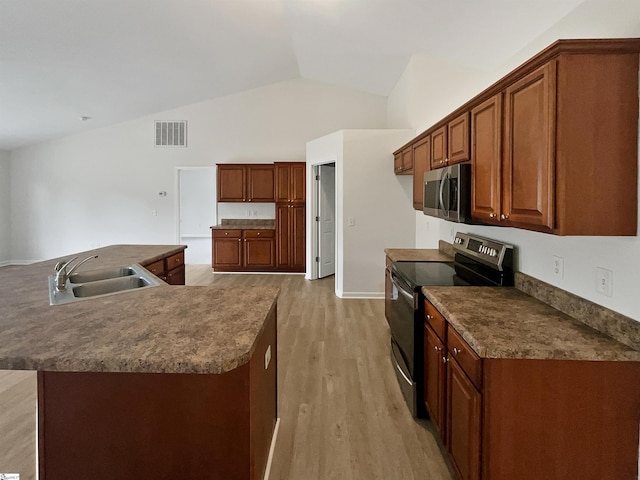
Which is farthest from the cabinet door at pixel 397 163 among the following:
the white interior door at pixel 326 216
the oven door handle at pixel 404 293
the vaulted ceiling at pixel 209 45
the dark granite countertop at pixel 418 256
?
the oven door handle at pixel 404 293

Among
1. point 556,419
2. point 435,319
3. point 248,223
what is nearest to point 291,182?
point 248,223

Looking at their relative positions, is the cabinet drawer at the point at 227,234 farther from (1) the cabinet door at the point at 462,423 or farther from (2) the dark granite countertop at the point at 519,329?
(1) the cabinet door at the point at 462,423

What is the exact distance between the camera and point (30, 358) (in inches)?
49.8

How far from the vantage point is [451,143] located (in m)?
2.81

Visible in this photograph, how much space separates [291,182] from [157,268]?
410 cm

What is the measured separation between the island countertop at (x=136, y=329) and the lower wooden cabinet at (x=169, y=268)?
1147 millimetres

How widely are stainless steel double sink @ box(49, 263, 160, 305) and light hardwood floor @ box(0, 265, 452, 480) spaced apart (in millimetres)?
865

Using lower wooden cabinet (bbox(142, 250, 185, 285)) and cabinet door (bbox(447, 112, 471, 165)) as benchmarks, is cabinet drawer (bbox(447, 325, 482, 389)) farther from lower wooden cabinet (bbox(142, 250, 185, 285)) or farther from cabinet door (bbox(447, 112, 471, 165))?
lower wooden cabinet (bbox(142, 250, 185, 285))

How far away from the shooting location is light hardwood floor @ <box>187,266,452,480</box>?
6.77 feet

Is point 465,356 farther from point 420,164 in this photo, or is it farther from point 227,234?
point 227,234

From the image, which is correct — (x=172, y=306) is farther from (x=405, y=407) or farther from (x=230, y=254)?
(x=230, y=254)

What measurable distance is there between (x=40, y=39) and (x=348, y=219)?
402cm

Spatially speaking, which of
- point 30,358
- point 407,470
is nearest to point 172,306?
point 30,358

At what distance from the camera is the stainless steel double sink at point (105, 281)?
234 cm
